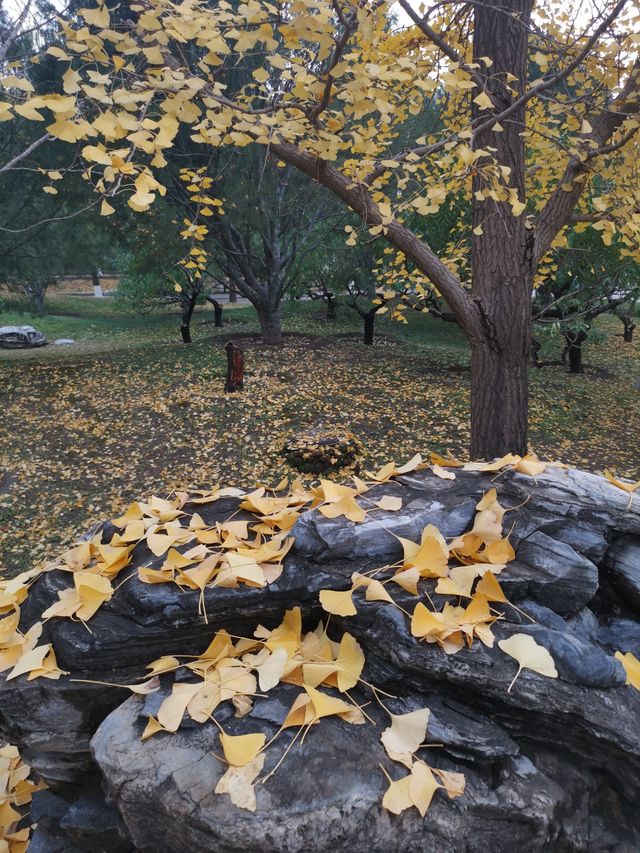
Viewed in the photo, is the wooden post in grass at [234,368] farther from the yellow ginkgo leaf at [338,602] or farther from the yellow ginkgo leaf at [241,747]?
the yellow ginkgo leaf at [241,747]

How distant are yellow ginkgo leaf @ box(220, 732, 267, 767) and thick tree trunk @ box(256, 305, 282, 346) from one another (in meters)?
11.8

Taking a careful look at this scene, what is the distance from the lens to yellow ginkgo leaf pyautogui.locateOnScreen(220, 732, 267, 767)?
55.4 inches

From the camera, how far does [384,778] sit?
1.41m

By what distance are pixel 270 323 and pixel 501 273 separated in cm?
986

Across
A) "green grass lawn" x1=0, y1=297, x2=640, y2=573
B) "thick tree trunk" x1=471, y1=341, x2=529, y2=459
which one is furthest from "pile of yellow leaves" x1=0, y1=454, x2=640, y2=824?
"green grass lawn" x1=0, y1=297, x2=640, y2=573

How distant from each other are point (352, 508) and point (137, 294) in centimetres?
1676

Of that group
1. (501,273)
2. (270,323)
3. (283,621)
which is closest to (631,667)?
(283,621)

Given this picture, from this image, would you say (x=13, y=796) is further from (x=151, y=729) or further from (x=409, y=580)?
(x=409, y=580)

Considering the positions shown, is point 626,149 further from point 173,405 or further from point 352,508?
point 173,405

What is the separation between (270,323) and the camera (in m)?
12.8

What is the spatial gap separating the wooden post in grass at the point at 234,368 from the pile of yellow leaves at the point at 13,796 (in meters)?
6.73

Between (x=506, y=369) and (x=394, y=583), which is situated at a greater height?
(x=506, y=369)

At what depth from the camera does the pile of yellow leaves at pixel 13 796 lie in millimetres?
2266

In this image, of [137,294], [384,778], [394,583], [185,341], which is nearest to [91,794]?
[384,778]
